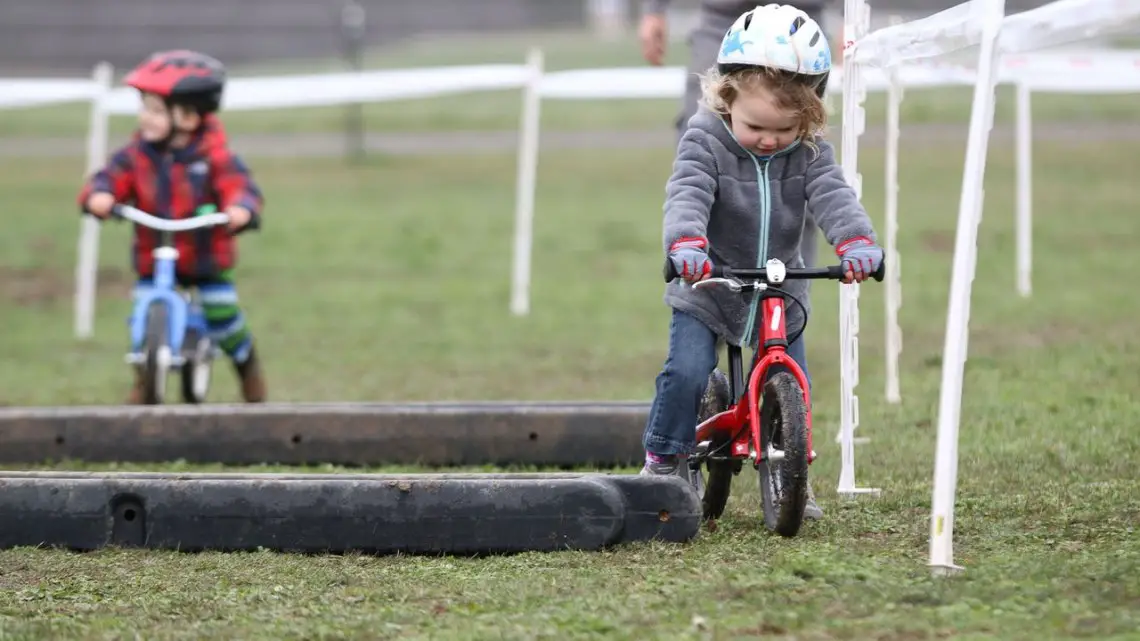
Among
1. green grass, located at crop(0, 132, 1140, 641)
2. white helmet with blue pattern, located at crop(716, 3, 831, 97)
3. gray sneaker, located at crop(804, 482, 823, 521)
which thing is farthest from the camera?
gray sneaker, located at crop(804, 482, 823, 521)

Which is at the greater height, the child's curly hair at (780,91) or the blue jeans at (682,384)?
the child's curly hair at (780,91)

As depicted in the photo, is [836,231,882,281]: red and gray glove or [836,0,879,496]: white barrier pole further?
[836,0,879,496]: white barrier pole

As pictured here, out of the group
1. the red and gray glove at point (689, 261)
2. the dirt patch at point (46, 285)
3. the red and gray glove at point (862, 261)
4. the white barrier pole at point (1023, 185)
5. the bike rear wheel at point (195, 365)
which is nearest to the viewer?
the red and gray glove at point (689, 261)

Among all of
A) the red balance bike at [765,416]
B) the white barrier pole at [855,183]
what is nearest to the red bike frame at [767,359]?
the red balance bike at [765,416]

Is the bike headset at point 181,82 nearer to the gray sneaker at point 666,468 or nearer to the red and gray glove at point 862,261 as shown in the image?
the gray sneaker at point 666,468

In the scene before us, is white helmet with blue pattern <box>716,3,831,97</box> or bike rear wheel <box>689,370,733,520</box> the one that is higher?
white helmet with blue pattern <box>716,3,831,97</box>

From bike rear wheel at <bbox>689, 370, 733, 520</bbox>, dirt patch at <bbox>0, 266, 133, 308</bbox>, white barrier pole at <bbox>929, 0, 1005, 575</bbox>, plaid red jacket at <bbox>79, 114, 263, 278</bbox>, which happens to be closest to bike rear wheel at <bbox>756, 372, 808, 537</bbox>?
bike rear wheel at <bbox>689, 370, 733, 520</bbox>

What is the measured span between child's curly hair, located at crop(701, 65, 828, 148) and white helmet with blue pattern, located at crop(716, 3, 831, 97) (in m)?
0.03

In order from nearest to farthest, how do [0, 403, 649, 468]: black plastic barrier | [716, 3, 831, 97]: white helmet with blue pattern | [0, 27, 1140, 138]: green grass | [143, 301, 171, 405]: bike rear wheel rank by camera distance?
1. [716, 3, 831, 97]: white helmet with blue pattern
2. [0, 403, 649, 468]: black plastic barrier
3. [143, 301, 171, 405]: bike rear wheel
4. [0, 27, 1140, 138]: green grass

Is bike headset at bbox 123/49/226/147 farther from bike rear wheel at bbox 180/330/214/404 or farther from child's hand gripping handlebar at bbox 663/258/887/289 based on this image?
child's hand gripping handlebar at bbox 663/258/887/289

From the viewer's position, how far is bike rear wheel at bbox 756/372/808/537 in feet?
16.3

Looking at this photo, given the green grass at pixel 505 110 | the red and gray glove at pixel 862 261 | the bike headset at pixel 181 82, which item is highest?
the green grass at pixel 505 110

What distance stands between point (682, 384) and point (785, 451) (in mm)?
474

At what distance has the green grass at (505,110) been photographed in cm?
2798
